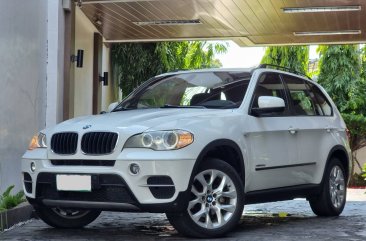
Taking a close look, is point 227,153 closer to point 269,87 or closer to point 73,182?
point 269,87

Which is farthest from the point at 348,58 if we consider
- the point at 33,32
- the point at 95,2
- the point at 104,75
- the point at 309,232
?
the point at 309,232

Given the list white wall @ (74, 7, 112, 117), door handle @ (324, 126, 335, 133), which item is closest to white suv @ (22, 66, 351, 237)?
door handle @ (324, 126, 335, 133)

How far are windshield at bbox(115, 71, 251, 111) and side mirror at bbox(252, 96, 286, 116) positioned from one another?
21cm

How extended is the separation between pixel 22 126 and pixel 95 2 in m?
3.11

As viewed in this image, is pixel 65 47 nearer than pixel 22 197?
No

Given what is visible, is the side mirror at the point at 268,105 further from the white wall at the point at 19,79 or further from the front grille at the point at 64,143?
the white wall at the point at 19,79

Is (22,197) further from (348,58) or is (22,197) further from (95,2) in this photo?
(348,58)

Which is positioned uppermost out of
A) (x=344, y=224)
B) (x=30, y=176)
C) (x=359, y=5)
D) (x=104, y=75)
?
(x=359, y=5)

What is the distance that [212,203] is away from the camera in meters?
6.61

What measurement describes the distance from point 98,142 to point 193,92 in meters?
1.62

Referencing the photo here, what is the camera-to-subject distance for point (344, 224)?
314 inches

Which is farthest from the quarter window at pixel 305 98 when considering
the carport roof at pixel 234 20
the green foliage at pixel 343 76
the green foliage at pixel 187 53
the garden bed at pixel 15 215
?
the green foliage at pixel 343 76

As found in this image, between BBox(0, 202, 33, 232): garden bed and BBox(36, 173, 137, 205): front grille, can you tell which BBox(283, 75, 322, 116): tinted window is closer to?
BBox(36, 173, 137, 205): front grille

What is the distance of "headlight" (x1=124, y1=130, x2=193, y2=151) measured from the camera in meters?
6.29
